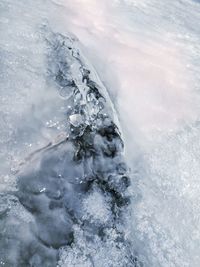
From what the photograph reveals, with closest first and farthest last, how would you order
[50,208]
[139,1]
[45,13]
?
[50,208], [45,13], [139,1]

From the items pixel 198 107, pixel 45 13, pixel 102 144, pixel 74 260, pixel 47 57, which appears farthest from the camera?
pixel 45 13

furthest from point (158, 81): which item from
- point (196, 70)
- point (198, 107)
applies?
point (196, 70)

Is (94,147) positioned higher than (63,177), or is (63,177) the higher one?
(94,147)

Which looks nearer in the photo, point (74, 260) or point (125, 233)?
point (74, 260)

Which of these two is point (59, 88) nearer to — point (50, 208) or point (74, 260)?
point (50, 208)

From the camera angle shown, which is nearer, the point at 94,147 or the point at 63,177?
the point at 63,177

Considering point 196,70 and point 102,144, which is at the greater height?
point 102,144

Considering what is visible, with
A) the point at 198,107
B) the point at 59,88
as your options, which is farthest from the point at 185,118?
the point at 59,88
